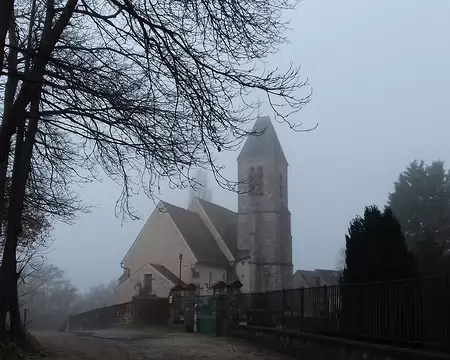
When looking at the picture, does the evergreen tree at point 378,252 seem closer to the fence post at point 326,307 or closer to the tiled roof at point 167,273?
the fence post at point 326,307

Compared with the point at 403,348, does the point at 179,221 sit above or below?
above

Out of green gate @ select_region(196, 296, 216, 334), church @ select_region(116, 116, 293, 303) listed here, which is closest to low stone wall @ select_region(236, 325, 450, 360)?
green gate @ select_region(196, 296, 216, 334)

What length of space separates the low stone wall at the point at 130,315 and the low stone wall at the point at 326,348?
52.0 ft

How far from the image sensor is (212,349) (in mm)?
18391

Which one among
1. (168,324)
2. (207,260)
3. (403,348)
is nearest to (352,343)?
(403,348)

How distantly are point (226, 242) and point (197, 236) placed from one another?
471cm

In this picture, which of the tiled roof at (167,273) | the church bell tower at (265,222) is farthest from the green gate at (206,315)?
the church bell tower at (265,222)

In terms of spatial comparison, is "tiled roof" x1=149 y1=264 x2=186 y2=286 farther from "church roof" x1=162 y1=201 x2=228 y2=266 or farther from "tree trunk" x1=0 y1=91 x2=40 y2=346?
"tree trunk" x1=0 y1=91 x2=40 y2=346

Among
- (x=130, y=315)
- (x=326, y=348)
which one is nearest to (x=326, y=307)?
(x=326, y=348)

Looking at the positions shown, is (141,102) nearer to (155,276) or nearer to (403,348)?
(403,348)

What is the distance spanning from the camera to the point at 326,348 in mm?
14094

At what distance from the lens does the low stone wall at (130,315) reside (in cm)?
3611

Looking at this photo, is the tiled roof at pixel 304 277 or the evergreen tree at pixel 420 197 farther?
the tiled roof at pixel 304 277

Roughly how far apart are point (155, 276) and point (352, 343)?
36003mm
